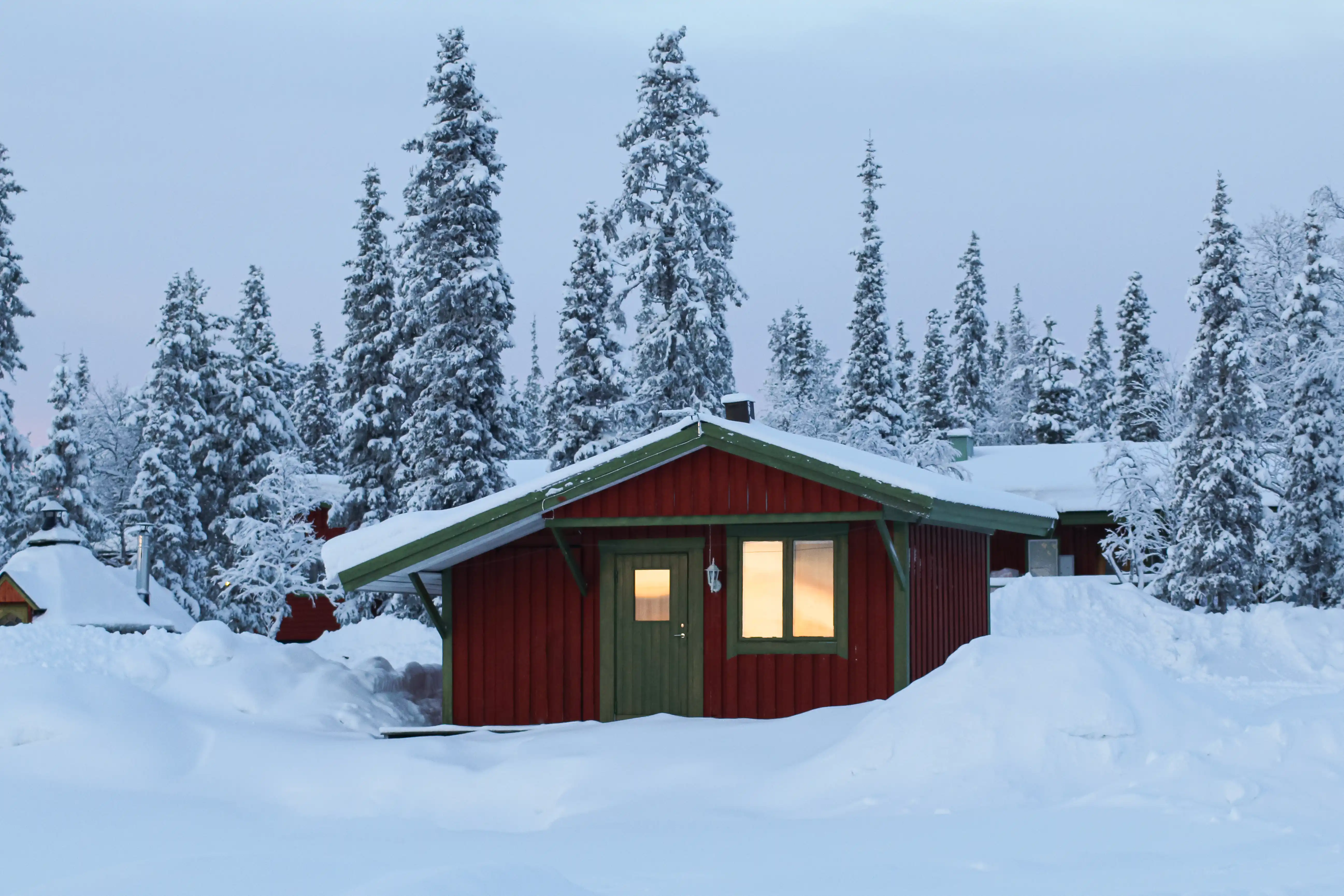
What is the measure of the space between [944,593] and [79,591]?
20463 millimetres

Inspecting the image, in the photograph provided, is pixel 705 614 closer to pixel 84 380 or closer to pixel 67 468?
pixel 67 468

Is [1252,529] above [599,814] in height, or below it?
above

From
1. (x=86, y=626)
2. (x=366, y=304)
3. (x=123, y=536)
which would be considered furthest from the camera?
(x=123, y=536)

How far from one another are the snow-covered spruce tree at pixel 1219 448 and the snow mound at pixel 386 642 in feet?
51.9

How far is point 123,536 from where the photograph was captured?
4144 cm

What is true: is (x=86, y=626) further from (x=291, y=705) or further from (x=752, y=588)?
(x=752, y=588)

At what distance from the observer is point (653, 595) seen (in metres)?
13.8

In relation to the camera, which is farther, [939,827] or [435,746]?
[435,746]

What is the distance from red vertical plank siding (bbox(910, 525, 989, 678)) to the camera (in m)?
13.7

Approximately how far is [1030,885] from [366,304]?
32248mm

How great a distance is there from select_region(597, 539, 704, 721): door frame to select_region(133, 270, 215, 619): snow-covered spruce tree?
28191mm

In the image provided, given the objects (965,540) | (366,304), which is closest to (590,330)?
(366,304)

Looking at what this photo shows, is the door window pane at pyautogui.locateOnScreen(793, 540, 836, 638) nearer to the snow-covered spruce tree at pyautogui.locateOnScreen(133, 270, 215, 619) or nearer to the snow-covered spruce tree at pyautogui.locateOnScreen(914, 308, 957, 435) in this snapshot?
the snow-covered spruce tree at pyautogui.locateOnScreen(133, 270, 215, 619)

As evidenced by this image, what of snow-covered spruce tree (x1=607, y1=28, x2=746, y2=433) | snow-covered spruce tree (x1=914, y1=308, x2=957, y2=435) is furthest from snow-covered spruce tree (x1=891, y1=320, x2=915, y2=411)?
snow-covered spruce tree (x1=607, y1=28, x2=746, y2=433)
